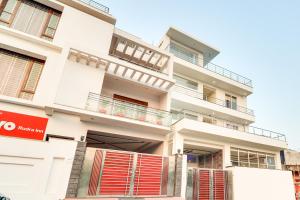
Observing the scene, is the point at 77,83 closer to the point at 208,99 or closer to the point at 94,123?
A: the point at 94,123

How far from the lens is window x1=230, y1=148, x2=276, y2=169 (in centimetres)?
1476

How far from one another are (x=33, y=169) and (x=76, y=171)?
67.2 inches

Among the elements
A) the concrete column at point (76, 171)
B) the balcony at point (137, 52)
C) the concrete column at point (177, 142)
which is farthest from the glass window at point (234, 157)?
the concrete column at point (76, 171)

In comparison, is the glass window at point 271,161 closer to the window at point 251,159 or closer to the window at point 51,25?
the window at point 251,159

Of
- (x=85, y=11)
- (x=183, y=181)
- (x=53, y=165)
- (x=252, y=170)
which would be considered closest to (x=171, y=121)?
(x=183, y=181)

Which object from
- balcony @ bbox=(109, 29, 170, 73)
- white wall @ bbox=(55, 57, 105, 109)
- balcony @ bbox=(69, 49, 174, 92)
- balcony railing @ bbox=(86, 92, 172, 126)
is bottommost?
balcony railing @ bbox=(86, 92, 172, 126)

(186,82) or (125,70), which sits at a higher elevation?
(186,82)

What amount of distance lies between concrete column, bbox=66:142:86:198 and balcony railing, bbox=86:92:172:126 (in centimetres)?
282

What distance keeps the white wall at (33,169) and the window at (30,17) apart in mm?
7320

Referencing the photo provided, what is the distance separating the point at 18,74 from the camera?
10.2 m

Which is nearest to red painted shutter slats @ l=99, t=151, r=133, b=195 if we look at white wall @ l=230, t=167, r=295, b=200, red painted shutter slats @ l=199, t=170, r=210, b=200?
red painted shutter slats @ l=199, t=170, r=210, b=200

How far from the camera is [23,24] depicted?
1107 centimetres

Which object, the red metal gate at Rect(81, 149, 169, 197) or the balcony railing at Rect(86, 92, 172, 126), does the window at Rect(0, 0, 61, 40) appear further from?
the red metal gate at Rect(81, 149, 169, 197)

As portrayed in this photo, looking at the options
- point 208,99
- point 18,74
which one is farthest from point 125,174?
point 208,99
